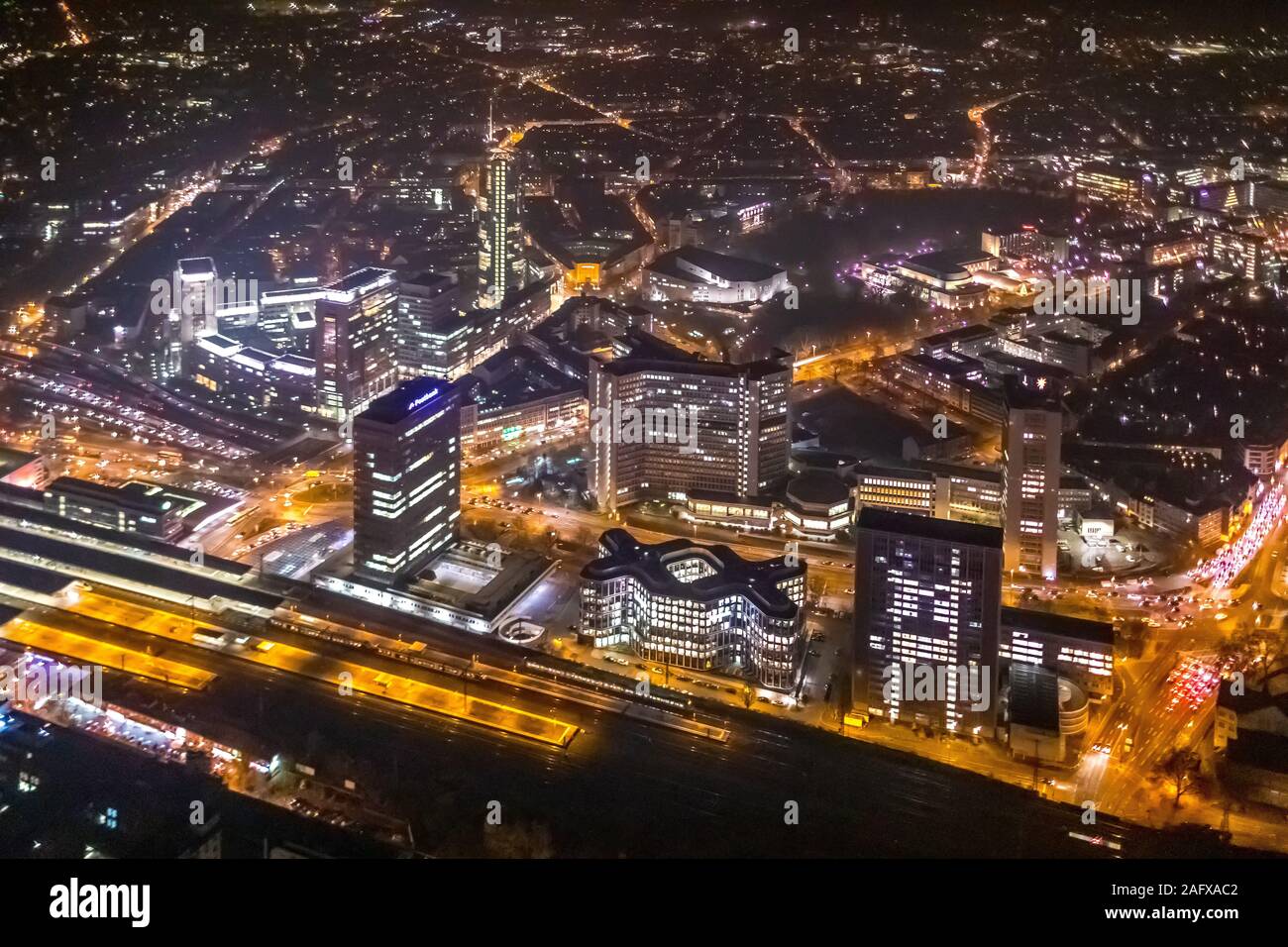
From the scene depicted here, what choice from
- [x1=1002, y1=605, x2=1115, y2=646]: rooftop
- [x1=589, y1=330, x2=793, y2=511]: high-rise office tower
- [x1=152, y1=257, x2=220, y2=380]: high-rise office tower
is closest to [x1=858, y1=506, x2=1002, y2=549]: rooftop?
[x1=1002, y1=605, x2=1115, y2=646]: rooftop

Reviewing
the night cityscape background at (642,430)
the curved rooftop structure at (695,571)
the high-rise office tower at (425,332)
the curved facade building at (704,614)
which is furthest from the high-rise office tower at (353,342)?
the curved facade building at (704,614)

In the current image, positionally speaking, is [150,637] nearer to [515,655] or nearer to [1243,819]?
[515,655]

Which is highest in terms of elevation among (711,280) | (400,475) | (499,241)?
(499,241)

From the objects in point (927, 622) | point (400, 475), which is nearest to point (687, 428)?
point (400, 475)

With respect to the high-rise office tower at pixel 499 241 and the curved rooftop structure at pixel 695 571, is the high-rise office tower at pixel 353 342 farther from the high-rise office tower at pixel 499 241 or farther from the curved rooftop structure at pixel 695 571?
the curved rooftop structure at pixel 695 571

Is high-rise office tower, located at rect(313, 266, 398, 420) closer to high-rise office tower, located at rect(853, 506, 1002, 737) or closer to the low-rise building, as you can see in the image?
the low-rise building

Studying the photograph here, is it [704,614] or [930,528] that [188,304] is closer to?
[704,614]

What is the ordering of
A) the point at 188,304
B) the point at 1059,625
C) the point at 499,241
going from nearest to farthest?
the point at 1059,625
the point at 188,304
the point at 499,241
